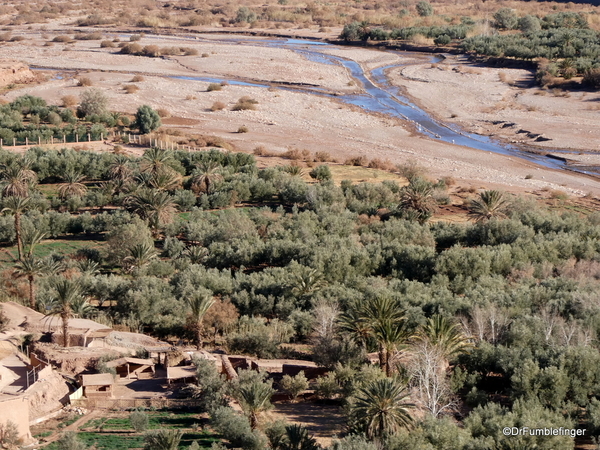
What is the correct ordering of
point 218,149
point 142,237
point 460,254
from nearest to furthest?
point 460,254
point 142,237
point 218,149

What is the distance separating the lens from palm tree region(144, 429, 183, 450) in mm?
20186

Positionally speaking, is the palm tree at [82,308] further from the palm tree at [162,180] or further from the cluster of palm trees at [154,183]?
the palm tree at [162,180]

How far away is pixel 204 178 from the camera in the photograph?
158ft

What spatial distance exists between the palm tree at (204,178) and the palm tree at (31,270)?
16.2 meters

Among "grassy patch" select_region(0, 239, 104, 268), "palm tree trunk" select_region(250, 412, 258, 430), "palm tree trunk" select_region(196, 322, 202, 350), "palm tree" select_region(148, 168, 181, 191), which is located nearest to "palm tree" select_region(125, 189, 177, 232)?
"palm tree" select_region(148, 168, 181, 191)

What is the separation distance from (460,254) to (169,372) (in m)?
14.4

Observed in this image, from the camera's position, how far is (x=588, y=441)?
20688 millimetres

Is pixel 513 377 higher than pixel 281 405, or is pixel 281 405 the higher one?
pixel 513 377

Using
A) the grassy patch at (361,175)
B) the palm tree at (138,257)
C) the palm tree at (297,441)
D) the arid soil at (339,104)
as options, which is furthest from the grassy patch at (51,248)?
the palm tree at (297,441)

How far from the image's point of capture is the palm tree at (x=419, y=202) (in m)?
42.9

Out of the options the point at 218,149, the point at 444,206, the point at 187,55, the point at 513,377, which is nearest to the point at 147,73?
the point at 187,55

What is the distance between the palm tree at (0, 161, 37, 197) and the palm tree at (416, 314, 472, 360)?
23.9 m

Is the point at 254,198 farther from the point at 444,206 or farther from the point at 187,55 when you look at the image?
the point at 187,55

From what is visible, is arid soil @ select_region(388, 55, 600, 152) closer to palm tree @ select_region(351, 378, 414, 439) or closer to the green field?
palm tree @ select_region(351, 378, 414, 439)
